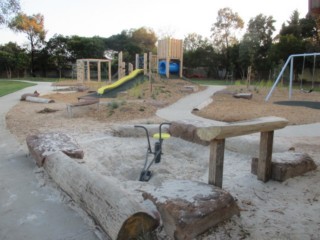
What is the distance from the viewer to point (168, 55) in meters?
17.6

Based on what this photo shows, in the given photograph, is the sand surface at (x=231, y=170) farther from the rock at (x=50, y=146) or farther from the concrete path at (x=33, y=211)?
the concrete path at (x=33, y=211)

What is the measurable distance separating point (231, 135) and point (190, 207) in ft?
2.68

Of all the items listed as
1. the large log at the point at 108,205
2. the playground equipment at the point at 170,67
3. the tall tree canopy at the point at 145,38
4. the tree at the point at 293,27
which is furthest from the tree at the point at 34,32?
the large log at the point at 108,205

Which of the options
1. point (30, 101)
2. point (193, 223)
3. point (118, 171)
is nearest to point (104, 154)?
point (118, 171)

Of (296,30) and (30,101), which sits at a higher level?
(296,30)

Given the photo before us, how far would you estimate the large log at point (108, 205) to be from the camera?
2.22 meters

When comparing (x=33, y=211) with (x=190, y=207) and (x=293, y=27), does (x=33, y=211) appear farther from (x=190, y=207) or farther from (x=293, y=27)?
(x=293, y=27)

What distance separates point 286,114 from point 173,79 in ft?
32.9

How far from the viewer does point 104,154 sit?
4.63m

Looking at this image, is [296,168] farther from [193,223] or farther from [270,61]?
[270,61]

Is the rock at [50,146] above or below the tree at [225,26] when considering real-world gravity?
below

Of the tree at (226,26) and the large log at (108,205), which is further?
the tree at (226,26)

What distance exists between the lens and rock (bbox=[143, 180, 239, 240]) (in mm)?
2258

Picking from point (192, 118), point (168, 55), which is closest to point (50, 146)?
point (192, 118)
